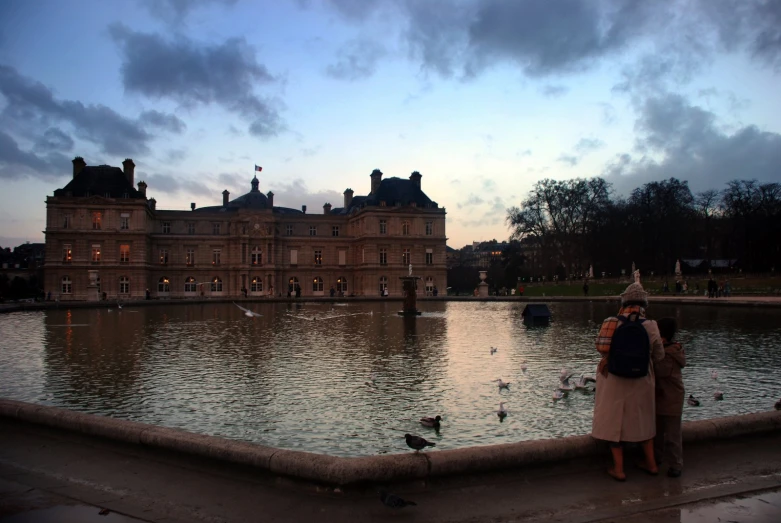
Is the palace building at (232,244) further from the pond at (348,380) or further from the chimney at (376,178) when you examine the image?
the pond at (348,380)

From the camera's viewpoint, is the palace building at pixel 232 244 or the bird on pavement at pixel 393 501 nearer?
the bird on pavement at pixel 393 501

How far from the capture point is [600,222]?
71.9 metres

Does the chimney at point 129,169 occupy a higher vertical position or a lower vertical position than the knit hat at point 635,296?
higher

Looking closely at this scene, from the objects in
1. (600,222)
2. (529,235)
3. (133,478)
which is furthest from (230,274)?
(133,478)

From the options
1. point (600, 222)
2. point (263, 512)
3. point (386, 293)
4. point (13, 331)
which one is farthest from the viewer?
point (600, 222)

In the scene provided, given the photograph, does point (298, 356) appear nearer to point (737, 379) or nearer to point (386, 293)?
point (737, 379)

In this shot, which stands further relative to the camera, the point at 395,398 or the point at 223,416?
the point at 395,398

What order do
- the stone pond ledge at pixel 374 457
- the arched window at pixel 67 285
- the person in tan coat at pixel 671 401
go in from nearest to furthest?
the stone pond ledge at pixel 374 457
the person in tan coat at pixel 671 401
the arched window at pixel 67 285

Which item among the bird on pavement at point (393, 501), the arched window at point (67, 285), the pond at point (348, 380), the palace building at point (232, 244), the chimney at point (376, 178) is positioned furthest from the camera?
the chimney at point (376, 178)

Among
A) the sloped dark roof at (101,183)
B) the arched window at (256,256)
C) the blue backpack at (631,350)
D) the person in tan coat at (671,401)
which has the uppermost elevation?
the sloped dark roof at (101,183)

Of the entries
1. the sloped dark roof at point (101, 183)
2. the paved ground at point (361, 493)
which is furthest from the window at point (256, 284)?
the paved ground at point (361, 493)

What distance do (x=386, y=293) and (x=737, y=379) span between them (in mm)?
55877

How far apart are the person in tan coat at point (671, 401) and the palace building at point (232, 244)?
59.3 metres

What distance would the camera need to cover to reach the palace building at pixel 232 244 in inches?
2408
